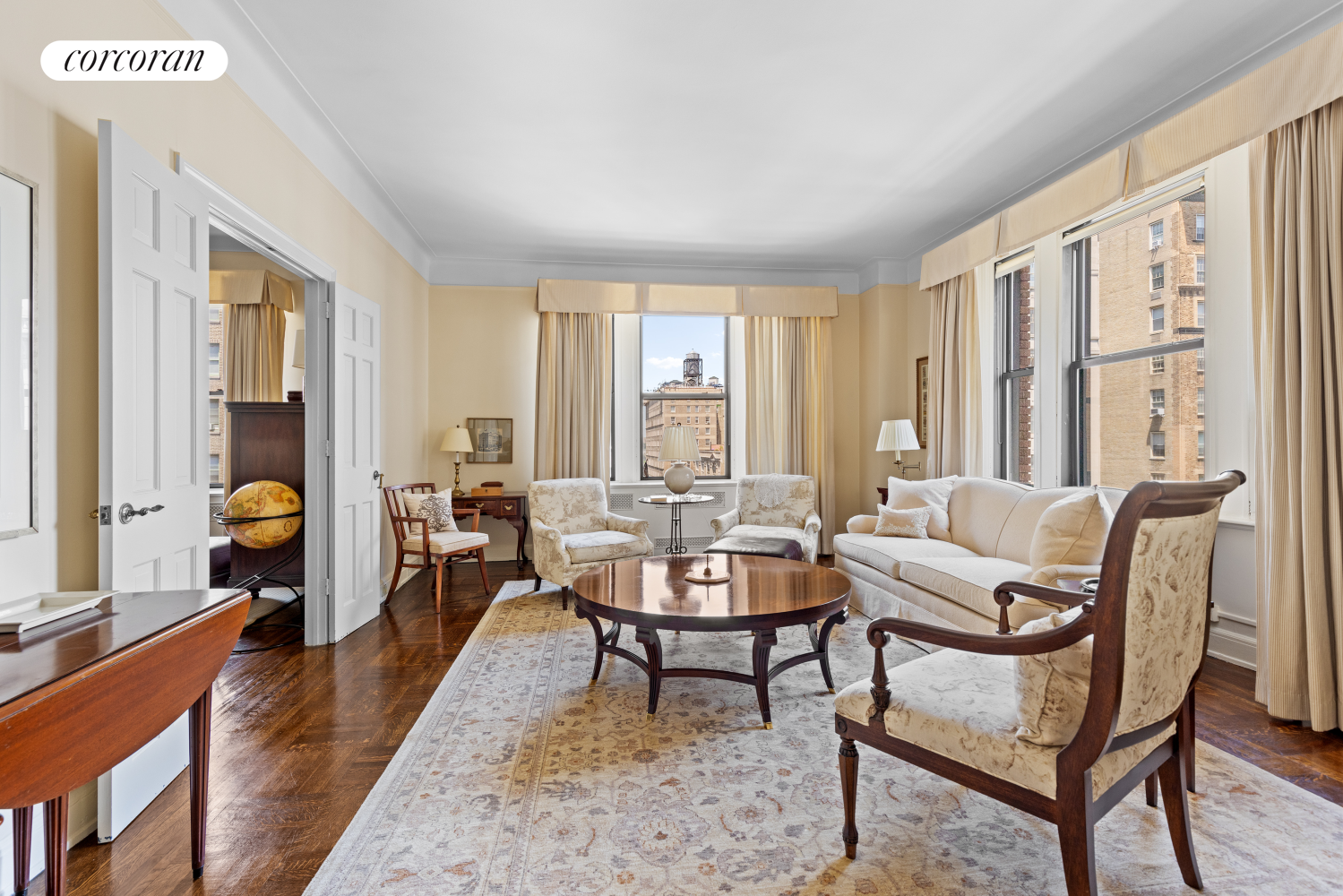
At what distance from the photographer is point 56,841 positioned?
1.30 meters

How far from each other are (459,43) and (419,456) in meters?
3.72

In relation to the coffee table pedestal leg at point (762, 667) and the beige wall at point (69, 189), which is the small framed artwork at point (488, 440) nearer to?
the beige wall at point (69, 189)

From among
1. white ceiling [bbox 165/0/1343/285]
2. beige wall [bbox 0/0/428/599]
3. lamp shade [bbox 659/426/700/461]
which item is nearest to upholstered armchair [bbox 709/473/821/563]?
lamp shade [bbox 659/426/700/461]

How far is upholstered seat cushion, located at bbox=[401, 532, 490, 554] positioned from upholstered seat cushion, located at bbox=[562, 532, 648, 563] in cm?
67

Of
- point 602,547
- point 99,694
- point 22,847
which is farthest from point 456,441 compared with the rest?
point 99,694

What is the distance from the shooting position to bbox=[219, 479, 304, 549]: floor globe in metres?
3.85

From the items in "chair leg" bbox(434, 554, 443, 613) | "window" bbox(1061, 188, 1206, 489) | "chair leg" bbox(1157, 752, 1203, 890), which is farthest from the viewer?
"chair leg" bbox(434, 554, 443, 613)

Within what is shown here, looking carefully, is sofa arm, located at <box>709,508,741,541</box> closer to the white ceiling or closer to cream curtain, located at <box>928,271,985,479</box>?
cream curtain, located at <box>928,271,985,479</box>

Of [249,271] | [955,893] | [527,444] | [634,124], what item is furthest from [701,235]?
[955,893]

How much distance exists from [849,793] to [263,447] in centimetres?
419

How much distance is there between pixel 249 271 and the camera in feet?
16.5

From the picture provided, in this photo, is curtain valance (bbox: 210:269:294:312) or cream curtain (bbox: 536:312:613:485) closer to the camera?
curtain valance (bbox: 210:269:294:312)

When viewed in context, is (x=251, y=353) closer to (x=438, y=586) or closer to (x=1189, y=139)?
(x=438, y=586)

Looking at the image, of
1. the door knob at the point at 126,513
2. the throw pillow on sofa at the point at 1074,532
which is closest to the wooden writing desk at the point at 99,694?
the door knob at the point at 126,513
